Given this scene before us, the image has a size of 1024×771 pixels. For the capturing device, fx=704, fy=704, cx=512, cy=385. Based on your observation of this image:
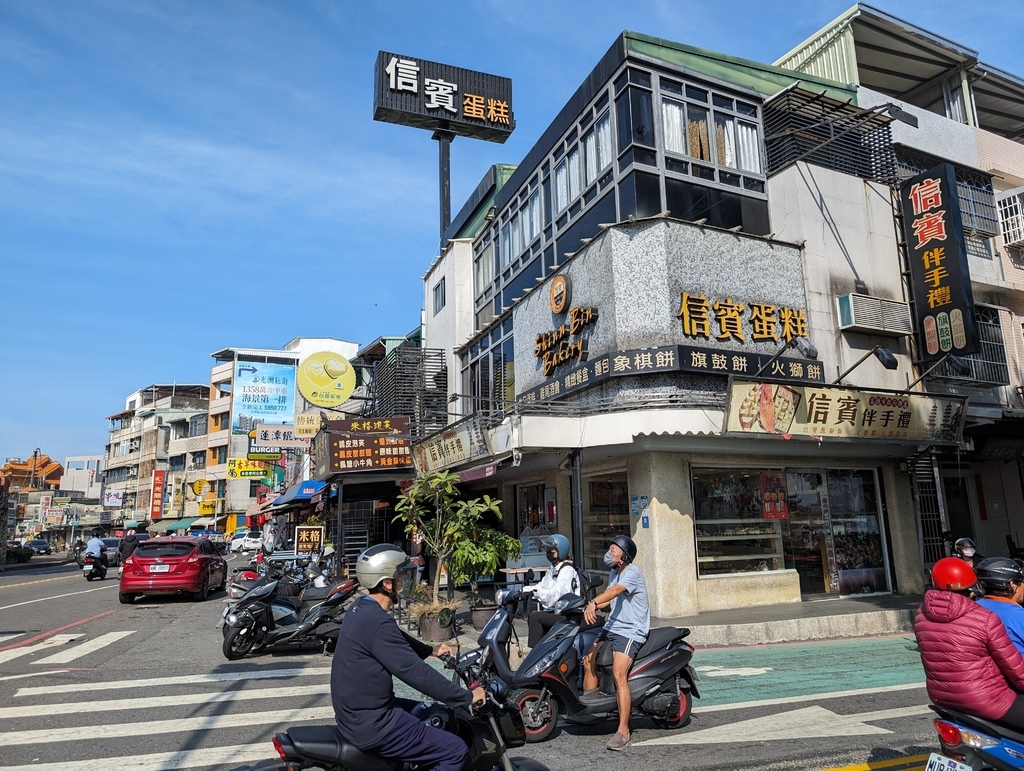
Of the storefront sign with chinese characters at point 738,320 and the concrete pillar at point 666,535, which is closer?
the concrete pillar at point 666,535

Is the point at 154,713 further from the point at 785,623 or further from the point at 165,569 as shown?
the point at 165,569

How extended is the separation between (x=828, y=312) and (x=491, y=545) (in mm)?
9257

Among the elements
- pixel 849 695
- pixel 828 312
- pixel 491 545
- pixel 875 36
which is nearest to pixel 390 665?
pixel 849 695

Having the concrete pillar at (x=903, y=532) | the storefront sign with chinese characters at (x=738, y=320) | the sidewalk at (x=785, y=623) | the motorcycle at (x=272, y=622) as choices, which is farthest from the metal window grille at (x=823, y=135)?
the motorcycle at (x=272, y=622)

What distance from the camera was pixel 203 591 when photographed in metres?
18.0

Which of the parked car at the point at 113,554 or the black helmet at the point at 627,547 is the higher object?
the black helmet at the point at 627,547

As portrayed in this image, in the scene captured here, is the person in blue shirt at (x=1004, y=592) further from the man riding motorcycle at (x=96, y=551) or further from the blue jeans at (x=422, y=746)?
the man riding motorcycle at (x=96, y=551)

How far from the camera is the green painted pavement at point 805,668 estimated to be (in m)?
7.88

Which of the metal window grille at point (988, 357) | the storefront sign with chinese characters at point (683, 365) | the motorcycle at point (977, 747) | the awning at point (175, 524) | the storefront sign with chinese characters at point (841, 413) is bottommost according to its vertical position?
the motorcycle at point (977, 747)

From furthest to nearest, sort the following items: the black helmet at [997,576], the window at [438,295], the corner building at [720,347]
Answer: the window at [438,295] → the corner building at [720,347] → the black helmet at [997,576]

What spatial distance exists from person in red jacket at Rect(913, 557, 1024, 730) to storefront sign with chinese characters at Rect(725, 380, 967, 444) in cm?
825

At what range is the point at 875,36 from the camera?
20.3 meters

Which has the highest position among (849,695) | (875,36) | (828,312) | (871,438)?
(875,36)

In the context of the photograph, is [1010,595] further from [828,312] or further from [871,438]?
[828,312]
